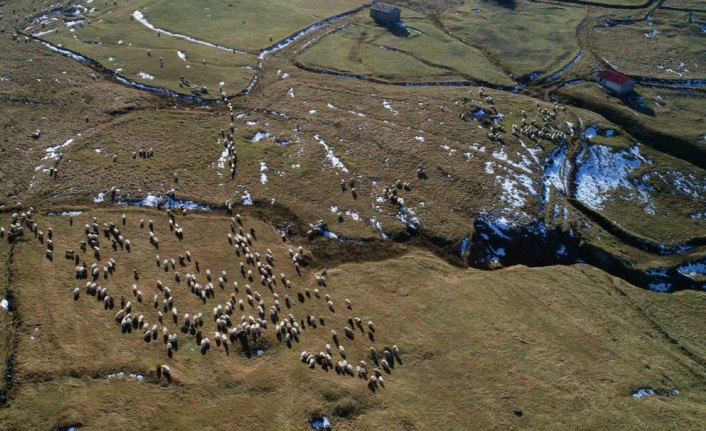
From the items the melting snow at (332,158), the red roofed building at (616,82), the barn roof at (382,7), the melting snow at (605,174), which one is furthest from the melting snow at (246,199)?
the red roofed building at (616,82)

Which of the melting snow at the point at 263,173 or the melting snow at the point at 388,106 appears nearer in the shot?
the melting snow at the point at 263,173

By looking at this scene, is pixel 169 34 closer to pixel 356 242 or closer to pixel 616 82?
pixel 356 242

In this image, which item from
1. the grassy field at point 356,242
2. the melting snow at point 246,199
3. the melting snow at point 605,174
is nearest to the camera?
A: the grassy field at point 356,242

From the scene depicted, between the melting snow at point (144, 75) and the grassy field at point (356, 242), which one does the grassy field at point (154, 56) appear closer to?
the melting snow at point (144, 75)

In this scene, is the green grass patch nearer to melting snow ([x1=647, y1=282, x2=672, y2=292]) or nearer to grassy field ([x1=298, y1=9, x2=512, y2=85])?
grassy field ([x1=298, y1=9, x2=512, y2=85])

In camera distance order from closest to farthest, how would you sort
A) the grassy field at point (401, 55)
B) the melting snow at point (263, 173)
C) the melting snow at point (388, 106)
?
the melting snow at point (263, 173)
the melting snow at point (388, 106)
the grassy field at point (401, 55)

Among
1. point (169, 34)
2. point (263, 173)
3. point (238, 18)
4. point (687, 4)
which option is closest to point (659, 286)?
point (263, 173)

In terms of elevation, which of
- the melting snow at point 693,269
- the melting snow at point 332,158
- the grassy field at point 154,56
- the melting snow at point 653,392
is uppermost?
the grassy field at point 154,56
